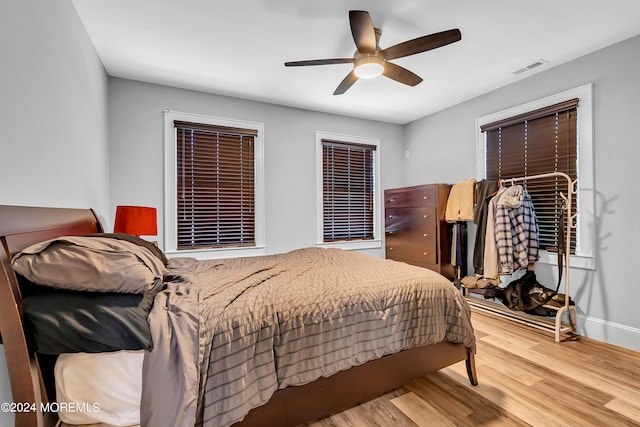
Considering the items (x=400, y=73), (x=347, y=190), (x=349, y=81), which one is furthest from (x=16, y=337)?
(x=347, y=190)

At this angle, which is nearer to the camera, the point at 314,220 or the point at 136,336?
the point at 136,336

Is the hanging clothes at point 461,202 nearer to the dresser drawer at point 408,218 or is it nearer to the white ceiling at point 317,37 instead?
the dresser drawer at point 408,218

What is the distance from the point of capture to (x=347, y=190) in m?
4.59

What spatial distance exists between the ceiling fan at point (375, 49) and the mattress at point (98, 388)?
7.27 feet

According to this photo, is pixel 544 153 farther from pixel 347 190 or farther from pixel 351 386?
pixel 351 386

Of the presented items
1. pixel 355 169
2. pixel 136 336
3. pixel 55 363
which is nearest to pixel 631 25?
pixel 355 169

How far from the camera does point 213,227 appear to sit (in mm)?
3623

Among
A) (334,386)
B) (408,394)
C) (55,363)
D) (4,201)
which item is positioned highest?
(4,201)

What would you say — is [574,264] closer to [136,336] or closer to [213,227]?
[136,336]

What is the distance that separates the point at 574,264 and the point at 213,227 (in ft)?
13.2

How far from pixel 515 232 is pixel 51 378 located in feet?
11.9

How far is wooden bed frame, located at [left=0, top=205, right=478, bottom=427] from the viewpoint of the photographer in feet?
2.85

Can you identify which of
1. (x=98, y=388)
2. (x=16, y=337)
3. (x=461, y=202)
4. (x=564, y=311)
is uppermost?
(x=461, y=202)

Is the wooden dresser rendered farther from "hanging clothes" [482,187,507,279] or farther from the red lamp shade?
the red lamp shade
